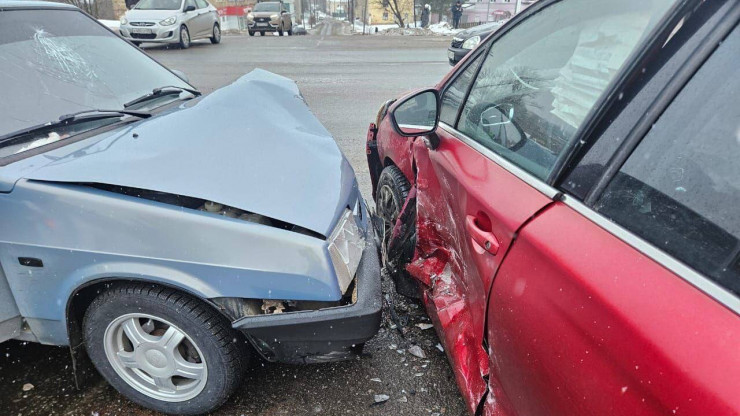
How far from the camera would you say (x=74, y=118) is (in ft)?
7.45

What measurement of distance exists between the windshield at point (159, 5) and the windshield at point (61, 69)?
13.4m

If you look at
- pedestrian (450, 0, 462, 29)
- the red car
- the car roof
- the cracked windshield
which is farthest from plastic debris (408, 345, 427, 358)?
pedestrian (450, 0, 462, 29)

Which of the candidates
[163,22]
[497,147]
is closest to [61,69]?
[497,147]

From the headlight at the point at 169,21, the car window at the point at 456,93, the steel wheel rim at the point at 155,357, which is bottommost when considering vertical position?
the steel wheel rim at the point at 155,357

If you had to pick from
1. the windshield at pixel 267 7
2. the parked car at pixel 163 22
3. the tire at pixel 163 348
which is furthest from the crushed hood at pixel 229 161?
the windshield at pixel 267 7

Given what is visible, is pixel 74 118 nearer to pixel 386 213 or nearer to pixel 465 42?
pixel 386 213

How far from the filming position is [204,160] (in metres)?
2.01

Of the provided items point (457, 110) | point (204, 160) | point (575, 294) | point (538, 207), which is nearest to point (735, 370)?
point (575, 294)

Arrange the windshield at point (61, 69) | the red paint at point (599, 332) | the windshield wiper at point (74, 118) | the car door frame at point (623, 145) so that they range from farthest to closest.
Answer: the windshield at point (61, 69) → the windshield wiper at point (74, 118) → the car door frame at point (623, 145) → the red paint at point (599, 332)

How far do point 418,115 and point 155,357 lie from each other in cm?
181

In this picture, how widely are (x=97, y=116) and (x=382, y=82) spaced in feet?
26.0

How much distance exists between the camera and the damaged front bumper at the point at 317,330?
1.76m

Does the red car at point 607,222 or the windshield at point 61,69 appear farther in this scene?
the windshield at point 61,69

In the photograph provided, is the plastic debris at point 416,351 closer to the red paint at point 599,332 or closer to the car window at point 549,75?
the red paint at point 599,332
